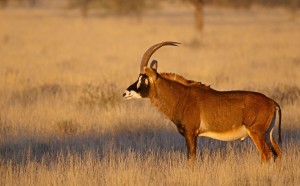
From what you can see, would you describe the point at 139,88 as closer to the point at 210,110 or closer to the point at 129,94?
the point at 129,94

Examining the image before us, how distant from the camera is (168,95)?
8.09m

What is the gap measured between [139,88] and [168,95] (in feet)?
1.40

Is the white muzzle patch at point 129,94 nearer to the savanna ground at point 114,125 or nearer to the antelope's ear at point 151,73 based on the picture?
the antelope's ear at point 151,73

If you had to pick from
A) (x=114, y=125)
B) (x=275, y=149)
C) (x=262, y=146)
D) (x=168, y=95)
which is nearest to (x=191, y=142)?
(x=168, y=95)

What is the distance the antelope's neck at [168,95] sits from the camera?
804 cm

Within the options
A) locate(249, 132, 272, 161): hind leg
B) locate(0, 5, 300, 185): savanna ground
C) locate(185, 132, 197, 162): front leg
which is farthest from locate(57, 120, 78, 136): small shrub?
locate(249, 132, 272, 161): hind leg

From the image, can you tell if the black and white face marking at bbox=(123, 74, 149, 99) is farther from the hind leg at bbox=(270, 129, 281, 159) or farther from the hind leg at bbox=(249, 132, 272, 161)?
the hind leg at bbox=(270, 129, 281, 159)

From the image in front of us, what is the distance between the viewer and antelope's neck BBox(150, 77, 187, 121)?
26.4ft

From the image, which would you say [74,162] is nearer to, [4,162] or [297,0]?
[4,162]

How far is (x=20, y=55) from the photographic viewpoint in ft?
75.8

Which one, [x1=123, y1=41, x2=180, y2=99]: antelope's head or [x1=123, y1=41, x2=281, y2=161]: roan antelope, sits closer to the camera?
[x1=123, y1=41, x2=281, y2=161]: roan antelope

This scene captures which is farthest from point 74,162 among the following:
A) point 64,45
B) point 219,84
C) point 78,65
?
point 64,45

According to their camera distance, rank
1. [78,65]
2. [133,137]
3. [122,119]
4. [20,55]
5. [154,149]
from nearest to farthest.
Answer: [154,149] < [133,137] < [122,119] < [78,65] < [20,55]

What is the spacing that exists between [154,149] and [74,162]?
1735mm
